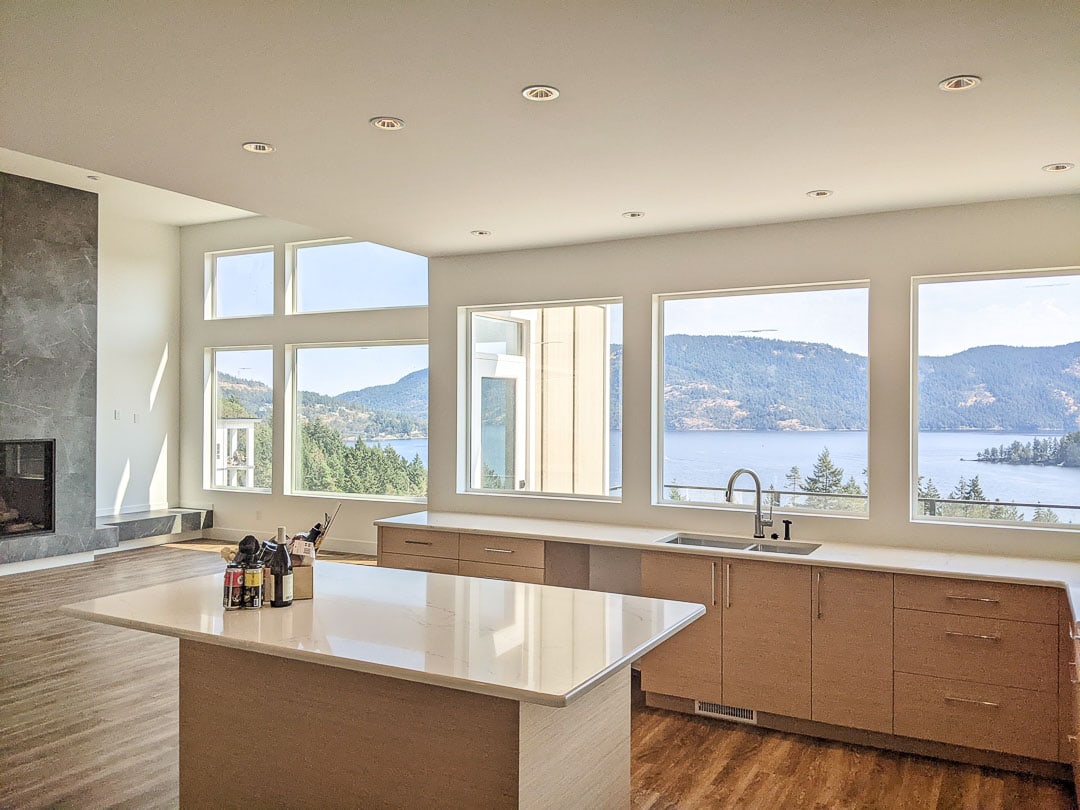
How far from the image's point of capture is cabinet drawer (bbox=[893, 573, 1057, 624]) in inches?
135

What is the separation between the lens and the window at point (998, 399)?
4.06 meters

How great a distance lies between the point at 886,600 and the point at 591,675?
2.21 meters

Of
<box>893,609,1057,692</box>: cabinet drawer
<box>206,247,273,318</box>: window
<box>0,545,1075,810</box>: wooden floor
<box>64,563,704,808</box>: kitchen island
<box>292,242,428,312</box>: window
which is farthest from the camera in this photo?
<box>206,247,273,318</box>: window

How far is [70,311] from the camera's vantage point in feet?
25.2

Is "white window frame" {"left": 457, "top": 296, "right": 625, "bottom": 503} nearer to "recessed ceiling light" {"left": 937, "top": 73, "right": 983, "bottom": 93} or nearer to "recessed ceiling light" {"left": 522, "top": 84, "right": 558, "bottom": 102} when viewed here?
"recessed ceiling light" {"left": 522, "top": 84, "right": 558, "bottom": 102}

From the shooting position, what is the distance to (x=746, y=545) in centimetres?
455

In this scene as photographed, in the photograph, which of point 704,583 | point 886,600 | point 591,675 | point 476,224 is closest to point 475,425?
point 476,224

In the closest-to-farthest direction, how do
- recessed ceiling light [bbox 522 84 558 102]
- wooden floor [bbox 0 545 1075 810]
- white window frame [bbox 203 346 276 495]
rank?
recessed ceiling light [bbox 522 84 558 102]
wooden floor [bbox 0 545 1075 810]
white window frame [bbox 203 346 276 495]

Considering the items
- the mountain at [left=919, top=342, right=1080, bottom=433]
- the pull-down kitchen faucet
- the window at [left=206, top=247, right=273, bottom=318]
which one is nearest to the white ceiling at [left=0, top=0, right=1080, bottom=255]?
the mountain at [left=919, top=342, right=1080, bottom=433]

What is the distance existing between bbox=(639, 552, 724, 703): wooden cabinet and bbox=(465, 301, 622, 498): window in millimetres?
985

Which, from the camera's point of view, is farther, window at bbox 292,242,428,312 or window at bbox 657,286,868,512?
window at bbox 292,242,428,312

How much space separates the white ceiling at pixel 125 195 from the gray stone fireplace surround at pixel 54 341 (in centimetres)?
20

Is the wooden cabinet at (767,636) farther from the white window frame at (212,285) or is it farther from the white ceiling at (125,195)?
the white window frame at (212,285)

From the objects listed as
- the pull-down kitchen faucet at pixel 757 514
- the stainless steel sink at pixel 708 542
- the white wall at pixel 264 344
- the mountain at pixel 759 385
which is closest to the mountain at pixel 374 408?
the white wall at pixel 264 344
